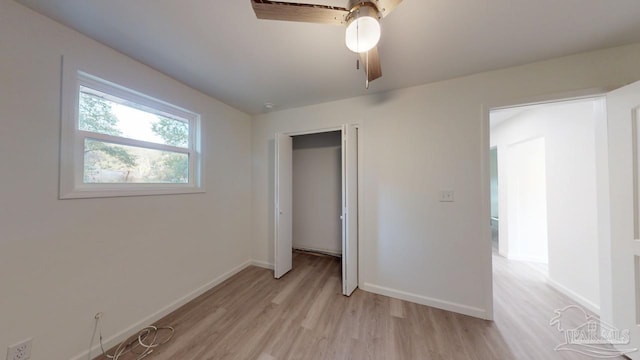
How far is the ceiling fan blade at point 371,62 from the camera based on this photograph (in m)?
1.21

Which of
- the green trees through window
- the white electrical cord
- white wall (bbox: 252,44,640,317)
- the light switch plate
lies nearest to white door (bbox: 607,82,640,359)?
white wall (bbox: 252,44,640,317)

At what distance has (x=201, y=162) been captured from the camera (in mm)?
2320

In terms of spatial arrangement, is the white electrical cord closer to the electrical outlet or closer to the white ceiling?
the electrical outlet

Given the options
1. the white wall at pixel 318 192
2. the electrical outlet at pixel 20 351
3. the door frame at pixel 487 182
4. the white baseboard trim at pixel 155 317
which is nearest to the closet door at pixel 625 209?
the door frame at pixel 487 182

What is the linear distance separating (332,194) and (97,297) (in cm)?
291

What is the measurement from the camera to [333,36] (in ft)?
4.68

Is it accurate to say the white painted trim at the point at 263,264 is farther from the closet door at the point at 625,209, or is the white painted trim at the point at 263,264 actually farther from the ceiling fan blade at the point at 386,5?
the closet door at the point at 625,209

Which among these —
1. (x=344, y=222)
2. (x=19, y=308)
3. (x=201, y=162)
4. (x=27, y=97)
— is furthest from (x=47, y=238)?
(x=344, y=222)

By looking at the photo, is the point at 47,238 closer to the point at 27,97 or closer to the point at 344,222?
the point at 27,97

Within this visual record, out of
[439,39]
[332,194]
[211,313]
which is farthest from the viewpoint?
[332,194]

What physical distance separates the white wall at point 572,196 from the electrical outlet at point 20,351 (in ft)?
14.2

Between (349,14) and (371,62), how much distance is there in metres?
0.36

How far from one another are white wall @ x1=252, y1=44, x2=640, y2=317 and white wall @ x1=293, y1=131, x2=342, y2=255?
108cm

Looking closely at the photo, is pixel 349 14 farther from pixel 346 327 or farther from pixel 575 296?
pixel 575 296
